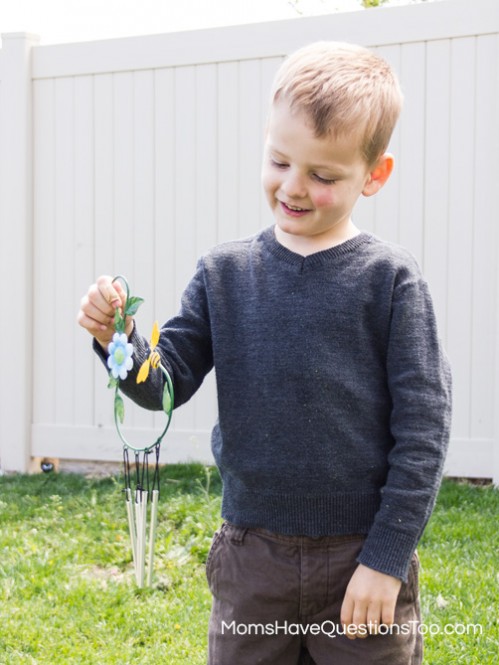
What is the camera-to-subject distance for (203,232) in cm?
493

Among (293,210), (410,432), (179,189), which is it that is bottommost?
(410,432)

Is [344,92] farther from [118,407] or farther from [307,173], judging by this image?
[118,407]

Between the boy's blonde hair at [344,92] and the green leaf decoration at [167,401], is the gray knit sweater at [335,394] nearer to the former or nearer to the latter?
the green leaf decoration at [167,401]

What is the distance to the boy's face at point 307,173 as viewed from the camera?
63.1 inches

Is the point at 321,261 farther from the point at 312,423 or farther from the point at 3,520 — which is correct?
the point at 3,520

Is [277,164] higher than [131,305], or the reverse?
[277,164]

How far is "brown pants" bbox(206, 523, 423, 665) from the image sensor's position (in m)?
1.67

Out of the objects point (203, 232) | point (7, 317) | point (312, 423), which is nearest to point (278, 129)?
point (312, 423)

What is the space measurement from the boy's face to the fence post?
3.76 meters

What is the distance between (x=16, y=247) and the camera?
5.22m

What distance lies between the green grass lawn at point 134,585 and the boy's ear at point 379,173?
1.47 metres

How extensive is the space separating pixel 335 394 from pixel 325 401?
0.8 inches

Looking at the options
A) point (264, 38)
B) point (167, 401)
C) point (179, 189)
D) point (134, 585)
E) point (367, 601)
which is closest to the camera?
point (367, 601)

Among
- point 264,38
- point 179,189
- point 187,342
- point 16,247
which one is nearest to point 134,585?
point 187,342
